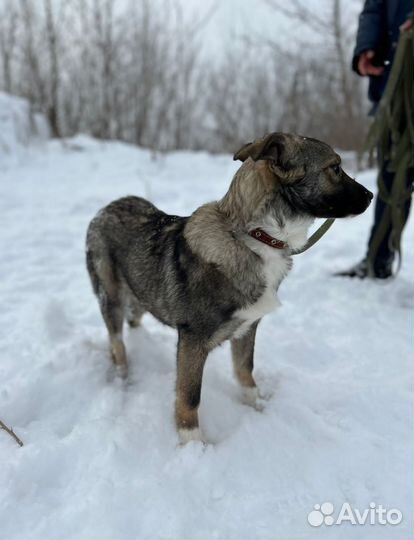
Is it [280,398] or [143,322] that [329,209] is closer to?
[280,398]

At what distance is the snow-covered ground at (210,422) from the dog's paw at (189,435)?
4 cm

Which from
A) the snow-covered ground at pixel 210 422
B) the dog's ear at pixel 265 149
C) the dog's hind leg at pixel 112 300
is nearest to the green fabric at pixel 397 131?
the snow-covered ground at pixel 210 422

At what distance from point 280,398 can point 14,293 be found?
2.44 metres

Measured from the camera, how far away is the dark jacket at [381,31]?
3.44 m

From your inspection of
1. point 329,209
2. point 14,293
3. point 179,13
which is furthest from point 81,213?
point 179,13

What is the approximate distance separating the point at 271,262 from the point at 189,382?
0.75m

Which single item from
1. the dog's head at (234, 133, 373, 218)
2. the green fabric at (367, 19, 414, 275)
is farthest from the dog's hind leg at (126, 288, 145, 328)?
the green fabric at (367, 19, 414, 275)

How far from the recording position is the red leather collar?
6.98ft

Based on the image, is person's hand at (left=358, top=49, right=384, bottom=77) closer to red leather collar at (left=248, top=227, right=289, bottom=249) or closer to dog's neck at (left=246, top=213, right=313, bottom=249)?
dog's neck at (left=246, top=213, right=313, bottom=249)

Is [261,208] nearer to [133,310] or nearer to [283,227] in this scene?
[283,227]

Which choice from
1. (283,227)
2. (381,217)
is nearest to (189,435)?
(283,227)

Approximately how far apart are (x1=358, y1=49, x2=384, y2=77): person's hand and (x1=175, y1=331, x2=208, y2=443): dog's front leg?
2773 millimetres

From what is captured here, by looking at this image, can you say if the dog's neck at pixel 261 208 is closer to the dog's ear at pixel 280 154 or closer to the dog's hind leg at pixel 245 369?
the dog's ear at pixel 280 154

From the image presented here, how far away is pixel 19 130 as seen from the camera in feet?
30.6
